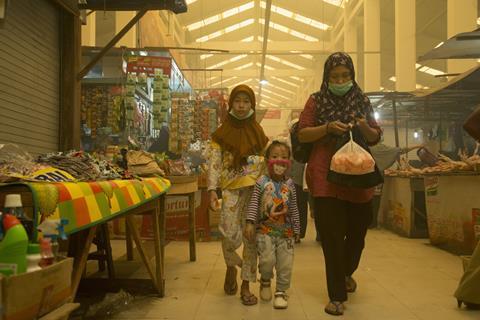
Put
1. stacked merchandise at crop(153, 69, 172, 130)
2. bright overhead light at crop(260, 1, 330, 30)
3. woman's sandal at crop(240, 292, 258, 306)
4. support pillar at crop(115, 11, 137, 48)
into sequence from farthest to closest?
bright overhead light at crop(260, 1, 330, 30)
support pillar at crop(115, 11, 137, 48)
stacked merchandise at crop(153, 69, 172, 130)
woman's sandal at crop(240, 292, 258, 306)

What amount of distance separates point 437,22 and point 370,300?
45.0ft

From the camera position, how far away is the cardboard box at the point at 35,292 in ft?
4.30

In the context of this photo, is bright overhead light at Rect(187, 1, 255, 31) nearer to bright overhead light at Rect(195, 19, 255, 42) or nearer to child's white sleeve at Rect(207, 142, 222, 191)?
bright overhead light at Rect(195, 19, 255, 42)

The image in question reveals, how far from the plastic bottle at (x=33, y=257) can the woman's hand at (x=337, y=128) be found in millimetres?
2008

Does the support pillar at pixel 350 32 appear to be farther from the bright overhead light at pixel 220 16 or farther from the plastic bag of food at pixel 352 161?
the plastic bag of food at pixel 352 161

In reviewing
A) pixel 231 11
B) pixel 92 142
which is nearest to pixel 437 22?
pixel 231 11

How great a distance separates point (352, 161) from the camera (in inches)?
115

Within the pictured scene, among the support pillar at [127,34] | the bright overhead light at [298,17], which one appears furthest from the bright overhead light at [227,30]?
the support pillar at [127,34]

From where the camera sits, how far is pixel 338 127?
299 cm

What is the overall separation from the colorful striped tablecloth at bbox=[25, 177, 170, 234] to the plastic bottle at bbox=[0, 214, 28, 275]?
0.54 feet

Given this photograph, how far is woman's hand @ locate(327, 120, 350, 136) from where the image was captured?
3.00 metres

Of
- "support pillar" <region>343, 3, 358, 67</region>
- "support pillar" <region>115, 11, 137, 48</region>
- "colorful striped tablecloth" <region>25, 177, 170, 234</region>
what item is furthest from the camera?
"support pillar" <region>343, 3, 358, 67</region>

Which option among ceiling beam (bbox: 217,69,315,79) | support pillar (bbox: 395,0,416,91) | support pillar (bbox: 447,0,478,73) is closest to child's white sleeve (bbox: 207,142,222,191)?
support pillar (bbox: 447,0,478,73)

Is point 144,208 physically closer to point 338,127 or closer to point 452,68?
point 338,127
